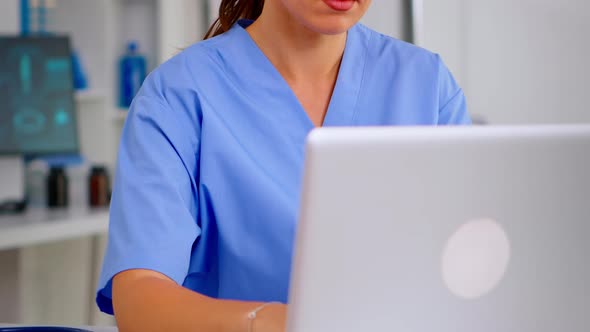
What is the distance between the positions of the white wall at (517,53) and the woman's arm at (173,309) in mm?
2138

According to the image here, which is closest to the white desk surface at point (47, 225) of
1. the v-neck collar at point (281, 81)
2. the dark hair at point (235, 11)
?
the dark hair at point (235, 11)

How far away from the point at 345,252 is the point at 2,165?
265 cm

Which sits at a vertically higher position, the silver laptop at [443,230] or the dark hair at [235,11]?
the dark hair at [235,11]

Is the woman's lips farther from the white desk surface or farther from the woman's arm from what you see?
the white desk surface

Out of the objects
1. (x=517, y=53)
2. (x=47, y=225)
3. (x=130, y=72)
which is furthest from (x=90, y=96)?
(x=517, y=53)

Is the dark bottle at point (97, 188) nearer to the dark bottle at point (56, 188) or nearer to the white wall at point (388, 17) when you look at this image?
the dark bottle at point (56, 188)

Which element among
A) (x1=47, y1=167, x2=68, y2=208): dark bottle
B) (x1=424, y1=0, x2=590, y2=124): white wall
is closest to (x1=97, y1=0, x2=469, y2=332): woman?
(x1=424, y1=0, x2=590, y2=124): white wall

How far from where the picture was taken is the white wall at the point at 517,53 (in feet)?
8.98

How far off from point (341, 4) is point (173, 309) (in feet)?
1.37

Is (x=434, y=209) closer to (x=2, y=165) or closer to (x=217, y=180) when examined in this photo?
(x=217, y=180)

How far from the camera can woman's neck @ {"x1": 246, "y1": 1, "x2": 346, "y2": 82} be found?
45.9 inches

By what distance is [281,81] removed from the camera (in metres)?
1.15

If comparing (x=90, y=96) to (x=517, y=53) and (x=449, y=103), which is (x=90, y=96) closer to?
(x=517, y=53)

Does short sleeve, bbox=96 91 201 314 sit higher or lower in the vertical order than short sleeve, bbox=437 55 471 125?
lower
